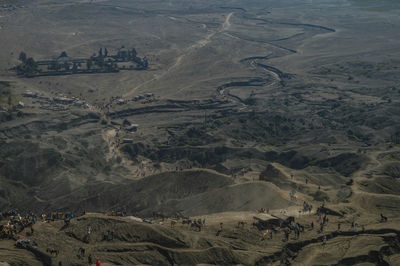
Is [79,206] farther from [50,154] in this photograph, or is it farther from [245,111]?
[245,111]

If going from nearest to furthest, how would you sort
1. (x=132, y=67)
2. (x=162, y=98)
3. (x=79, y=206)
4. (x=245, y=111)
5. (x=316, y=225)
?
(x=316, y=225)
(x=79, y=206)
(x=245, y=111)
(x=162, y=98)
(x=132, y=67)

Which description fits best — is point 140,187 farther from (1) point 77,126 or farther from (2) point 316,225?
(1) point 77,126

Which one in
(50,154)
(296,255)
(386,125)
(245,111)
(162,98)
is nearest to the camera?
(296,255)

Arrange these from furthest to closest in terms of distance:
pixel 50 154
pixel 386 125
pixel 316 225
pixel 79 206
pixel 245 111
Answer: pixel 245 111
pixel 386 125
pixel 50 154
pixel 79 206
pixel 316 225

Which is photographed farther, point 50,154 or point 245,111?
point 245,111

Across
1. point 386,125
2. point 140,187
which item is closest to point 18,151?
point 140,187

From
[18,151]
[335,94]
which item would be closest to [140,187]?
[18,151]

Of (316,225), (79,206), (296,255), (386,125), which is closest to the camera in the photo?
(296,255)

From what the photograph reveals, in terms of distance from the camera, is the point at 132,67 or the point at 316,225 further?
the point at 132,67

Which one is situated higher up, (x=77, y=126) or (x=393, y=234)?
(x=393, y=234)
